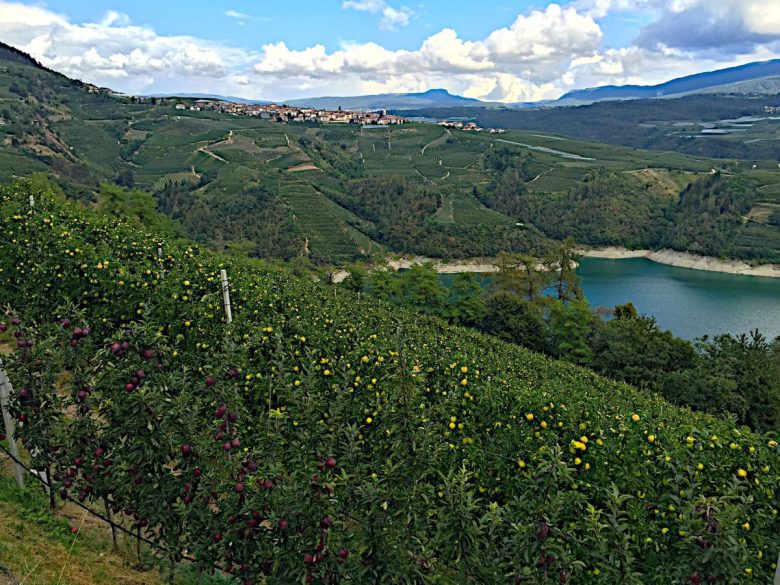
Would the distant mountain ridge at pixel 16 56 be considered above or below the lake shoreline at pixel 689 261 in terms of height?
above

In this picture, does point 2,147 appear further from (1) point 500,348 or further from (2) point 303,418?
(2) point 303,418

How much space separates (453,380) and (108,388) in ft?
13.5

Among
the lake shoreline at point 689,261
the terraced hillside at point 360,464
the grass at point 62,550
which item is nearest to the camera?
the terraced hillside at point 360,464

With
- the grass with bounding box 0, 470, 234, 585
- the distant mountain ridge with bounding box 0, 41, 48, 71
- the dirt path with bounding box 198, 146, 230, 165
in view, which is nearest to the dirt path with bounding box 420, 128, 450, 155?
the dirt path with bounding box 198, 146, 230, 165

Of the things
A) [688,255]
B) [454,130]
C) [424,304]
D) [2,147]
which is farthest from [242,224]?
[454,130]

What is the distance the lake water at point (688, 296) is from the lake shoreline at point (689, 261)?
1.43 meters

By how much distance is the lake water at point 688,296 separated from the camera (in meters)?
42.5

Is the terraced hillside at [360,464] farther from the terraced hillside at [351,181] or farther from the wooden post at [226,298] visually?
the terraced hillside at [351,181]

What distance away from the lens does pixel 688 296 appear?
167 ft

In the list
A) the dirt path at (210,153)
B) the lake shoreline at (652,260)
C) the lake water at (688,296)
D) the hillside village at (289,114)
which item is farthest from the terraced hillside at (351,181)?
the hillside village at (289,114)

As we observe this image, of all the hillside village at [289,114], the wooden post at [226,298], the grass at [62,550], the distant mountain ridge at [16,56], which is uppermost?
the distant mountain ridge at [16,56]

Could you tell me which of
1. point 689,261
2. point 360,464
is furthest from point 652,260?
point 360,464

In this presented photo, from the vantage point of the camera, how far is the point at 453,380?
693cm

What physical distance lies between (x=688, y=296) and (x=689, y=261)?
1677 centimetres
